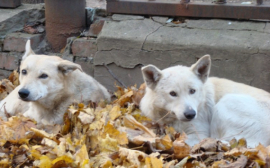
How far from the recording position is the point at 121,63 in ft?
18.7

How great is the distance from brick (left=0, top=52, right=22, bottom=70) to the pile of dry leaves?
220 centimetres

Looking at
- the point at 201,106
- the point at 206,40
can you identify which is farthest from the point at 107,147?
the point at 206,40

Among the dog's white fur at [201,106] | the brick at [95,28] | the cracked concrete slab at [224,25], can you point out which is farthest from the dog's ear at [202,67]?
the brick at [95,28]

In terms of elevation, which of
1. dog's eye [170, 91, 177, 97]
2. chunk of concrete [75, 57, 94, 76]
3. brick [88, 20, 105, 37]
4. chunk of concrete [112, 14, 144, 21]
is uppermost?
chunk of concrete [112, 14, 144, 21]

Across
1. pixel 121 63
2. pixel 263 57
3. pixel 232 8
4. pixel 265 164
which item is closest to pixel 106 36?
pixel 121 63

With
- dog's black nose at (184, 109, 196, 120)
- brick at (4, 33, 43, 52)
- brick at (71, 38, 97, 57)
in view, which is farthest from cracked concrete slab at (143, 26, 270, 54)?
brick at (4, 33, 43, 52)

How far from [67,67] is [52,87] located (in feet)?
1.01

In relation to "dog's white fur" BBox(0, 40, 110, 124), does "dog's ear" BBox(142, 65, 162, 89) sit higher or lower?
higher

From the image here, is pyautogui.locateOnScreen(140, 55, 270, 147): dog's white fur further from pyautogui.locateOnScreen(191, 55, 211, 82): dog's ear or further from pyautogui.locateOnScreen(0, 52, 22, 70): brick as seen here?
pyautogui.locateOnScreen(0, 52, 22, 70): brick

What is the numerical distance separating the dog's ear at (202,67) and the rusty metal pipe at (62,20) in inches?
104

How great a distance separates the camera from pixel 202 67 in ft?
14.2

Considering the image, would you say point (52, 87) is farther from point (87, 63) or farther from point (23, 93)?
point (87, 63)

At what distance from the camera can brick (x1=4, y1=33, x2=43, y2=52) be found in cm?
632

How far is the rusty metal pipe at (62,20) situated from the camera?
6.15 m
